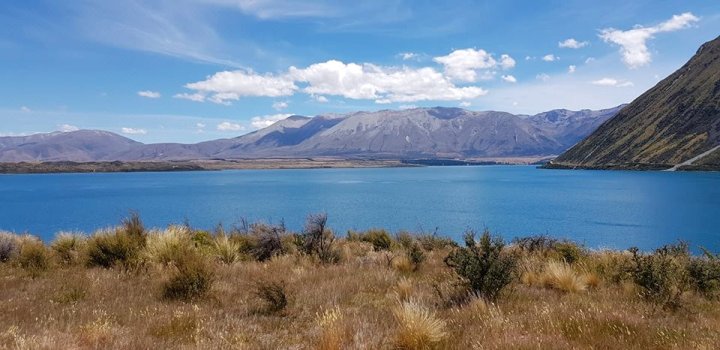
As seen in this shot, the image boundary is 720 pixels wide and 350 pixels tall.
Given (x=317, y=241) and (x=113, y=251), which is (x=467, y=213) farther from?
(x=113, y=251)

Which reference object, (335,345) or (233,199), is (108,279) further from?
(233,199)

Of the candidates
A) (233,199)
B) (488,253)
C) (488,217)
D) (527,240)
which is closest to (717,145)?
(488,217)

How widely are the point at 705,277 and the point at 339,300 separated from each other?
24.7 feet

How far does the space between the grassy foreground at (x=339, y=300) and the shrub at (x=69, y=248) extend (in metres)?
0.09

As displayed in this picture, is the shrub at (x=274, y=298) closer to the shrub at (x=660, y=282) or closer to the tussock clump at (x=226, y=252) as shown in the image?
the tussock clump at (x=226, y=252)

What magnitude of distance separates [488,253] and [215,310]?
5.02 metres

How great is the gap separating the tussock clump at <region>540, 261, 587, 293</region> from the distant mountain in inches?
6282

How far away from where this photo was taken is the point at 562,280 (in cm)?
974

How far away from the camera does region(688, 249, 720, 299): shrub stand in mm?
9696

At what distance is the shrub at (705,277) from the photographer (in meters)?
9.70

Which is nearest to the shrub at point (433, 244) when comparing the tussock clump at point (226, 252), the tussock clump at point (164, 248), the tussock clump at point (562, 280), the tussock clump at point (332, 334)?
the tussock clump at point (226, 252)

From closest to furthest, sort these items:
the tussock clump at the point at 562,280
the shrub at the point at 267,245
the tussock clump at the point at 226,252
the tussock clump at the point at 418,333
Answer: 1. the tussock clump at the point at 418,333
2. the tussock clump at the point at 562,280
3. the tussock clump at the point at 226,252
4. the shrub at the point at 267,245

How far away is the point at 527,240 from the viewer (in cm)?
1791

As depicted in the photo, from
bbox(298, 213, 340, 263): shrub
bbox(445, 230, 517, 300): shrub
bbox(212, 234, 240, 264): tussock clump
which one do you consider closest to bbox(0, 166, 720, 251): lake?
bbox(298, 213, 340, 263): shrub
